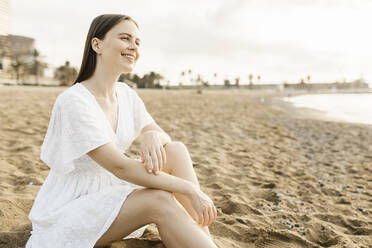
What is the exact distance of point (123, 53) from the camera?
161cm

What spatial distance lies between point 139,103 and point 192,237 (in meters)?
1.01

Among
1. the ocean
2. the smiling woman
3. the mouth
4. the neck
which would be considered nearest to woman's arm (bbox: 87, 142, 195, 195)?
the smiling woman

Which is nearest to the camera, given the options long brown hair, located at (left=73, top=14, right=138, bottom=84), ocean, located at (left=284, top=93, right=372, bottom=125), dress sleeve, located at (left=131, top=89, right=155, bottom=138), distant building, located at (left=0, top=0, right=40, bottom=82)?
long brown hair, located at (left=73, top=14, right=138, bottom=84)

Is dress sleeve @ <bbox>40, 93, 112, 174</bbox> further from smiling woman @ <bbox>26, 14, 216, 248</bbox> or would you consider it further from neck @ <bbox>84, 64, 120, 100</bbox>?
neck @ <bbox>84, 64, 120, 100</bbox>

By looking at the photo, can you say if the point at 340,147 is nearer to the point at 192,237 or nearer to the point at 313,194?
the point at 313,194

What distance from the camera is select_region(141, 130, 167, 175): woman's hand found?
1.46m

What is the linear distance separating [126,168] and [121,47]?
673 mm

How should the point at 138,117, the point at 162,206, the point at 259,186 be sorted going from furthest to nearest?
the point at 259,186 < the point at 138,117 < the point at 162,206

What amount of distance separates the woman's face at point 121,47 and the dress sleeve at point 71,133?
286 millimetres

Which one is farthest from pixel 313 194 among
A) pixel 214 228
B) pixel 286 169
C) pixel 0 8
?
pixel 0 8

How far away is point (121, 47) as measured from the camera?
157 centimetres

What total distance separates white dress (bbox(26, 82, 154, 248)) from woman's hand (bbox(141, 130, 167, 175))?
0.18m

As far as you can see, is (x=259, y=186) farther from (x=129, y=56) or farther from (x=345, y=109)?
(x=345, y=109)

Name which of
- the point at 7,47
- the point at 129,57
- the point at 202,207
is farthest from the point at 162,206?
the point at 7,47
